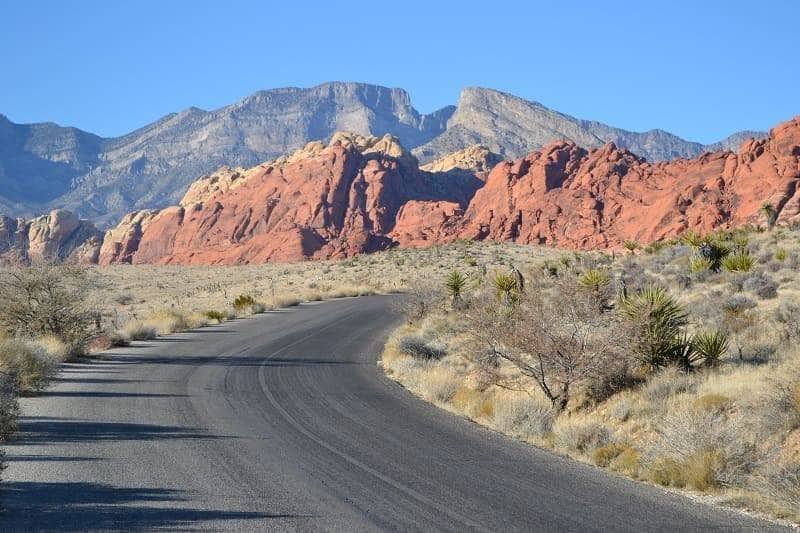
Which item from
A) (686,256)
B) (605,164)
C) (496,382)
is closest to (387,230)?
(605,164)

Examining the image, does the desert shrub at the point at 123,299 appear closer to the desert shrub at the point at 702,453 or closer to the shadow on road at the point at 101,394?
the shadow on road at the point at 101,394

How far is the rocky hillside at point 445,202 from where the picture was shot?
6875 cm

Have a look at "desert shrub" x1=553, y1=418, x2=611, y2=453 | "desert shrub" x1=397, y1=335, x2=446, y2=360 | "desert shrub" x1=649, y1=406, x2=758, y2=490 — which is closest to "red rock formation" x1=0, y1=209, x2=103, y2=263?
"desert shrub" x1=397, y1=335, x2=446, y2=360

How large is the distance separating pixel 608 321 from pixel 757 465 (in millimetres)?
4774

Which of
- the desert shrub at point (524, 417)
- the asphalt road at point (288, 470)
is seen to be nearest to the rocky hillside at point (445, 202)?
the desert shrub at point (524, 417)

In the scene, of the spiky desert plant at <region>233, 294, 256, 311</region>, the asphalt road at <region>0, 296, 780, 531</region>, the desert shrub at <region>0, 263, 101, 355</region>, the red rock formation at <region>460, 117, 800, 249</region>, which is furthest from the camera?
the red rock formation at <region>460, 117, 800, 249</region>

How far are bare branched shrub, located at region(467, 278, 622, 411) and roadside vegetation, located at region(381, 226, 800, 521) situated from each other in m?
0.02

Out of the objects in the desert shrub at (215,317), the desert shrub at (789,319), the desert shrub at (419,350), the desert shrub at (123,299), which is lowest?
the desert shrub at (123,299)

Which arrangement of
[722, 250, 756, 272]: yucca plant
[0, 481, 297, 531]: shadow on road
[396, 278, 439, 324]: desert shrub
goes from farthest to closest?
1. [396, 278, 439, 324]: desert shrub
2. [722, 250, 756, 272]: yucca plant
3. [0, 481, 297, 531]: shadow on road

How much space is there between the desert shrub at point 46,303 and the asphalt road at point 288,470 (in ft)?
19.9

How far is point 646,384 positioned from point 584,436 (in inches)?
84.5

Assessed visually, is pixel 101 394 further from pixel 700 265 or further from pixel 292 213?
pixel 292 213

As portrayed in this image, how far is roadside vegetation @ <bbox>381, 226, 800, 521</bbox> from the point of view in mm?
9094

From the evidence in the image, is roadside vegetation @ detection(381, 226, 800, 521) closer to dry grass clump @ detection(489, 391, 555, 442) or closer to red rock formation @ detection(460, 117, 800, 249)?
dry grass clump @ detection(489, 391, 555, 442)
